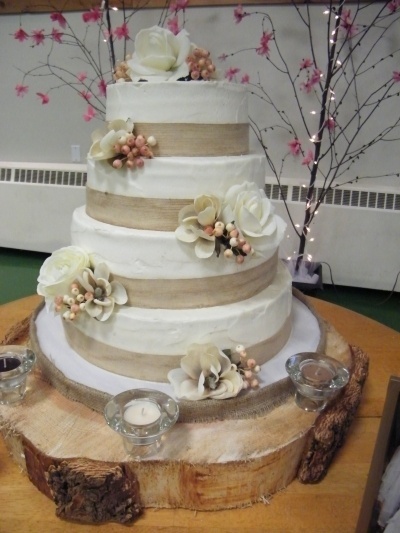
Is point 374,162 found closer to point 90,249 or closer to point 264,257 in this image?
point 264,257

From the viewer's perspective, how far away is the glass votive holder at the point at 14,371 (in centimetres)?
113

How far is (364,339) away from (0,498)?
1.26 m

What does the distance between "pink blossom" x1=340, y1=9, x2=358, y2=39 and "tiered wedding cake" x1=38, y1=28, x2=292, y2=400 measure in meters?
1.63

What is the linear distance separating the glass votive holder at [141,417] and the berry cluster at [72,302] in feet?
0.74

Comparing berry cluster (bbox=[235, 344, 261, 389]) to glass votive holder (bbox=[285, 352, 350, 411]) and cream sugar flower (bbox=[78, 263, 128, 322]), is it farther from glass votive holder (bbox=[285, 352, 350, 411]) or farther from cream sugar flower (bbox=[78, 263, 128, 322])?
cream sugar flower (bbox=[78, 263, 128, 322])

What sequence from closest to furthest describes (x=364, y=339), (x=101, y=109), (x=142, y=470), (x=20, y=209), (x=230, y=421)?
(x=142, y=470), (x=230, y=421), (x=364, y=339), (x=101, y=109), (x=20, y=209)

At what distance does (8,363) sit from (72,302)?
0.88 ft

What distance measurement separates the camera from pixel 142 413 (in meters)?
1.00

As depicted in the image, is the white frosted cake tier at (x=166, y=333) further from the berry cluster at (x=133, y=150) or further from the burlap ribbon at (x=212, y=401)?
the berry cluster at (x=133, y=150)

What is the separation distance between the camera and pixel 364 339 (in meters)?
1.68

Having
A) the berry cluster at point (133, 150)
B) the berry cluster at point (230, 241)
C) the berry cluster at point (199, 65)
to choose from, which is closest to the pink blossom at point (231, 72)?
the berry cluster at point (199, 65)

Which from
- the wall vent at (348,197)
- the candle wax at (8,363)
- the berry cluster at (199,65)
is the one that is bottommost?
the candle wax at (8,363)

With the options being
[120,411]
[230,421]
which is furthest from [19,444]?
[230,421]

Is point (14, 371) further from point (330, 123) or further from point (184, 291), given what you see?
point (330, 123)
